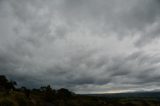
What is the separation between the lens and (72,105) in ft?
247

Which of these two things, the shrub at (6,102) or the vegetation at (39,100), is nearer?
the shrub at (6,102)

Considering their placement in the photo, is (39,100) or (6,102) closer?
(6,102)

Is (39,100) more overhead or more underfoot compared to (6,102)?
more overhead

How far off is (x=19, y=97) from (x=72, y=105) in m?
25.9

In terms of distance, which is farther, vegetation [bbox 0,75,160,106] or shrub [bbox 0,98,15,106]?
vegetation [bbox 0,75,160,106]

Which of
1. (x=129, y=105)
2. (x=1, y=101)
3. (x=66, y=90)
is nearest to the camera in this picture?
(x=1, y=101)

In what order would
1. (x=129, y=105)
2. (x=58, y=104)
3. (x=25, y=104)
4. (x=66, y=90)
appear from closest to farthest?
(x=25, y=104) → (x=58, y=104) → (x=129, y=105) → (x=66, y=90)

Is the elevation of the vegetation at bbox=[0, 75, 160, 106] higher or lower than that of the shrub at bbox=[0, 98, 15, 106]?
higher

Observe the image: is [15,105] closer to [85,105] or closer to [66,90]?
[85,105]

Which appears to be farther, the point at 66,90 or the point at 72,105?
the point at 66,90

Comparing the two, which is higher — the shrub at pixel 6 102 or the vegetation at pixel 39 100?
the vegetation at pixel 39 100

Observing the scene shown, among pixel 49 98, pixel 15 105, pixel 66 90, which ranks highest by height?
pixel 66 90

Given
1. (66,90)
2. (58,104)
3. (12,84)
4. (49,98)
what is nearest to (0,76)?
(12,84)

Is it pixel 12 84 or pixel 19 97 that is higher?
pixel 12 84
